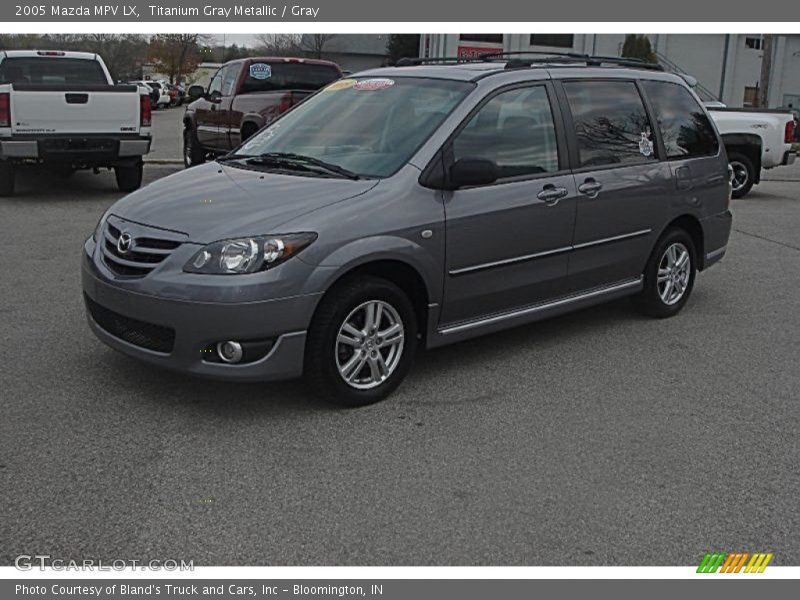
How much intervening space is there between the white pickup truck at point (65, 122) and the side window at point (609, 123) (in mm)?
7732

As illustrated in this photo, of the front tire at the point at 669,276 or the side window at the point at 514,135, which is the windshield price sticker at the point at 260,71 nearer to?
the front tire at the point at 669,276

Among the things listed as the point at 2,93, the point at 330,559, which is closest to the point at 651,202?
the point at 330,559

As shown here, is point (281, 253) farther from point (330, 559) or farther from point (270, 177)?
point (330, 559)

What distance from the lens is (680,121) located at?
23.4ft

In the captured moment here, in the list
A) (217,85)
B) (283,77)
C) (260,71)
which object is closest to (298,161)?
(260,71)

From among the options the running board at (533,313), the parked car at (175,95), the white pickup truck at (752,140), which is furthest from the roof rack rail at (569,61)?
the parked car at (175,95)

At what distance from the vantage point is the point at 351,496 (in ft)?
13.3

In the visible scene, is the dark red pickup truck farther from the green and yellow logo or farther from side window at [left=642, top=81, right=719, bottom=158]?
the green and yellow logo

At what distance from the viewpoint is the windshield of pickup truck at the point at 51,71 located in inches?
519

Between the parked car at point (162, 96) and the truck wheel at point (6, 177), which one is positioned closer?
the truck wheel at point (6, 177)

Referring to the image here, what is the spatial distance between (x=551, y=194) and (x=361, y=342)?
5.46 feet

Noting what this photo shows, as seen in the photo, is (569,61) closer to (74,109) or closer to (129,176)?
(74,109)

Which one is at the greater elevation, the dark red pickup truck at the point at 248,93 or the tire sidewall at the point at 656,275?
the dark red pickup truck at the point at 248,93

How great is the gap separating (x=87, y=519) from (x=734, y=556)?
2504mm
